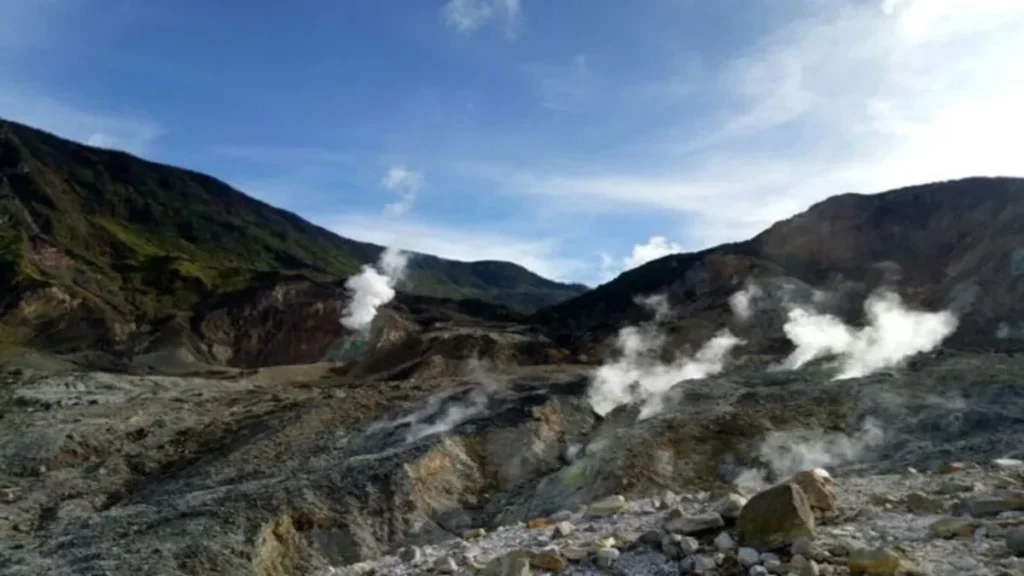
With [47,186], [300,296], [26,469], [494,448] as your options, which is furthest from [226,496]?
[47,186]

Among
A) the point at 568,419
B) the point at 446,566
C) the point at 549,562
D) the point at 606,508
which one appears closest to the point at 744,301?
the point at 568,419

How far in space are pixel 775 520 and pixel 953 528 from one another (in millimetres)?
1745

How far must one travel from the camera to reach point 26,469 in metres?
30.1

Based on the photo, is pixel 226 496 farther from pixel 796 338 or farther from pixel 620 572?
pixel 796 338

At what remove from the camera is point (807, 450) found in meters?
23.2

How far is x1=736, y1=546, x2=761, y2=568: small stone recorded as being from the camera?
26.0 ft

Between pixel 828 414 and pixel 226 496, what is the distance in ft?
59.6

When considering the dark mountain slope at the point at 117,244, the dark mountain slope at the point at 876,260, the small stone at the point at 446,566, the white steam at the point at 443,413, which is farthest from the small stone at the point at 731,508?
the dark mountain slope at the point at 117,244

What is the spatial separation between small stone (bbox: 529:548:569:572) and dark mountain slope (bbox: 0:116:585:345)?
8599 centimetres

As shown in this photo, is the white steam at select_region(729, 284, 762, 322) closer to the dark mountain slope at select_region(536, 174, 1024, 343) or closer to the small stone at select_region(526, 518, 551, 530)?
the dark mountain slope at select_region(536, 174, 1024, 343)

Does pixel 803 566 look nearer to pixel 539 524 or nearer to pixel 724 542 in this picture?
pixel 724 542

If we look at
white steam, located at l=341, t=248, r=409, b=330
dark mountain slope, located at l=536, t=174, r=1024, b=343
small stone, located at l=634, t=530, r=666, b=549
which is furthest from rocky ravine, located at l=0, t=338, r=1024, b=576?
white steam, located at l=341, t=248, r=409, b=330

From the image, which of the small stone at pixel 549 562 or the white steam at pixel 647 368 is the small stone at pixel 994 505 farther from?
the white steam at pixel 647 368

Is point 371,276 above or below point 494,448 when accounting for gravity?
above
